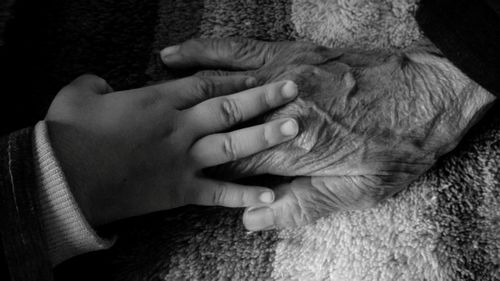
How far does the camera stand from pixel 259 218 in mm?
951

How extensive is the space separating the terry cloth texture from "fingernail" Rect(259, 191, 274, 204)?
8 centimetres

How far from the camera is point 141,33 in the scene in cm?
114

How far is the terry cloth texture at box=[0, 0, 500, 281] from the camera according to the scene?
3.09 ft

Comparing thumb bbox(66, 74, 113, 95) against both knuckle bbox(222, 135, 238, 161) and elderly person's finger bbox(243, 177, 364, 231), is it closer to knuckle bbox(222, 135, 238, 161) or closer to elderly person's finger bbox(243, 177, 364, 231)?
knuckle bbox(222, 135, 238, 161)

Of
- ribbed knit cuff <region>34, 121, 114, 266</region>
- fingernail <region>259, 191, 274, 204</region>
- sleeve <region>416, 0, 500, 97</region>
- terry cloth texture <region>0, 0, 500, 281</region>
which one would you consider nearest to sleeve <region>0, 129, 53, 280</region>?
ribbed knit cuff <region>34, 121, 114, 266</region>

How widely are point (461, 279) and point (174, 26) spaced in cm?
80

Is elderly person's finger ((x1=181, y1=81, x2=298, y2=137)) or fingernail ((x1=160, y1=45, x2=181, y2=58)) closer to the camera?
elderly person's finger ((x1=181, y1=81, x2=298, y2=137))

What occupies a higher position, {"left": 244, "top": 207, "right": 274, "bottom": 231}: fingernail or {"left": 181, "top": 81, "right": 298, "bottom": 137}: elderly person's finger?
{"left": 181, "top": 81, "right": 298, "bottom": 137}: elderly person's finger

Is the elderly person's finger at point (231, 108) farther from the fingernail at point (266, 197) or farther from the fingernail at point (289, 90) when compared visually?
the fingernail at point (266, 197)

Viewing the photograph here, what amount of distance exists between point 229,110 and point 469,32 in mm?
443

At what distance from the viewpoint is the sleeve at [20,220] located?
29.2 inches

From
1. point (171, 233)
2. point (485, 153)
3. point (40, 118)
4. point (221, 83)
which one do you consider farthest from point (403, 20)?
point (40, 118)

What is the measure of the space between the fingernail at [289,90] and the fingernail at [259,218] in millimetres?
218

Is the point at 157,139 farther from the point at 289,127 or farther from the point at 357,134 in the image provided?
the point at 357,134
